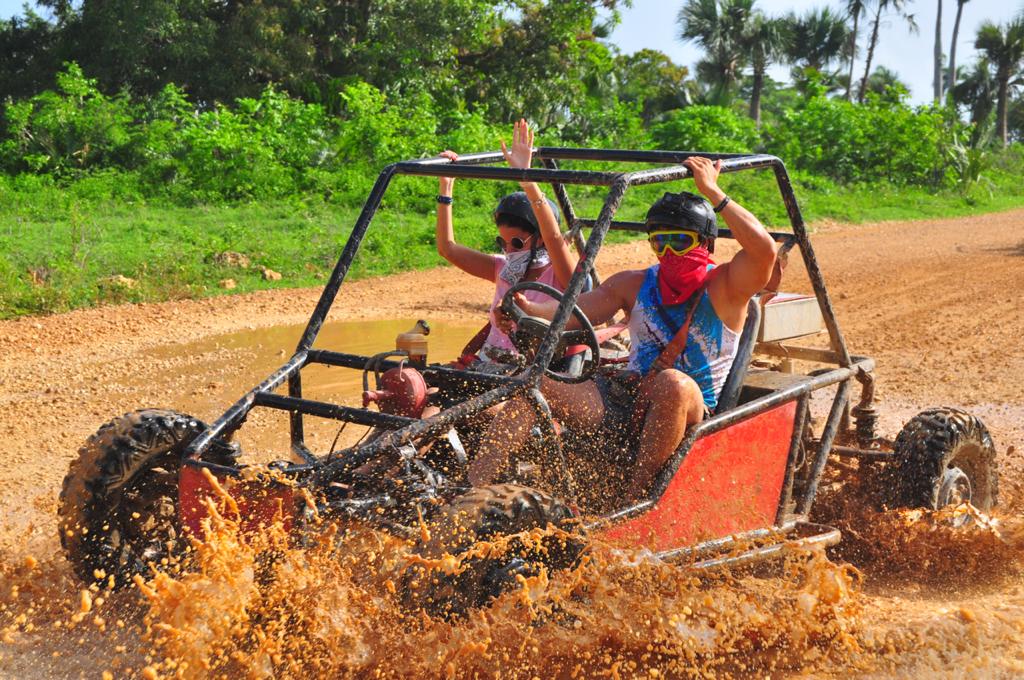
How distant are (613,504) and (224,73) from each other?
1632cm

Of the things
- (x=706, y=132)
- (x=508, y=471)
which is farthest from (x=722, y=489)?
(x=706, y=132)

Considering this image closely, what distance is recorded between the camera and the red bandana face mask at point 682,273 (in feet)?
14.0

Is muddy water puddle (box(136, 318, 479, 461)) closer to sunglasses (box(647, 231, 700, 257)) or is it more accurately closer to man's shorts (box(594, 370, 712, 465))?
man's shorts (box(594, 370, 712, 465))

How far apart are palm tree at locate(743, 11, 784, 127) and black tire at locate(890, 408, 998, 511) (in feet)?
107

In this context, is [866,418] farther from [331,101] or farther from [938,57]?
[938,57]

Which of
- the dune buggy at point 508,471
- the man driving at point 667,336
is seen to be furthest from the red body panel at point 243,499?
the man driving at point 667,336

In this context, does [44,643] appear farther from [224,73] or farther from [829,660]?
[224,73]

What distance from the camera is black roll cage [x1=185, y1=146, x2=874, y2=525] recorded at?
12.0 ft

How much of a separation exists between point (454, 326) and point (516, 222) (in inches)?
207

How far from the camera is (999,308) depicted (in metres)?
10.6

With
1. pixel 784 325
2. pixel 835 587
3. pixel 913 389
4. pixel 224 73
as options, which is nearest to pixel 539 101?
pixel 224 73

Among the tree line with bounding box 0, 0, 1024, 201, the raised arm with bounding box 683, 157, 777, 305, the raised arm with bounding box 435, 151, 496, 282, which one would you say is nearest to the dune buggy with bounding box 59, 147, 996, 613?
the raised arm with bounding box 683, 157, 777, 305

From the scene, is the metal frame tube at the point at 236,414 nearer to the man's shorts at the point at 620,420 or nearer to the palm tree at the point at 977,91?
the man's shorts at the point at 620,420

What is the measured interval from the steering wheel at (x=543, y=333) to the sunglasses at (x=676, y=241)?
0.45 meters
